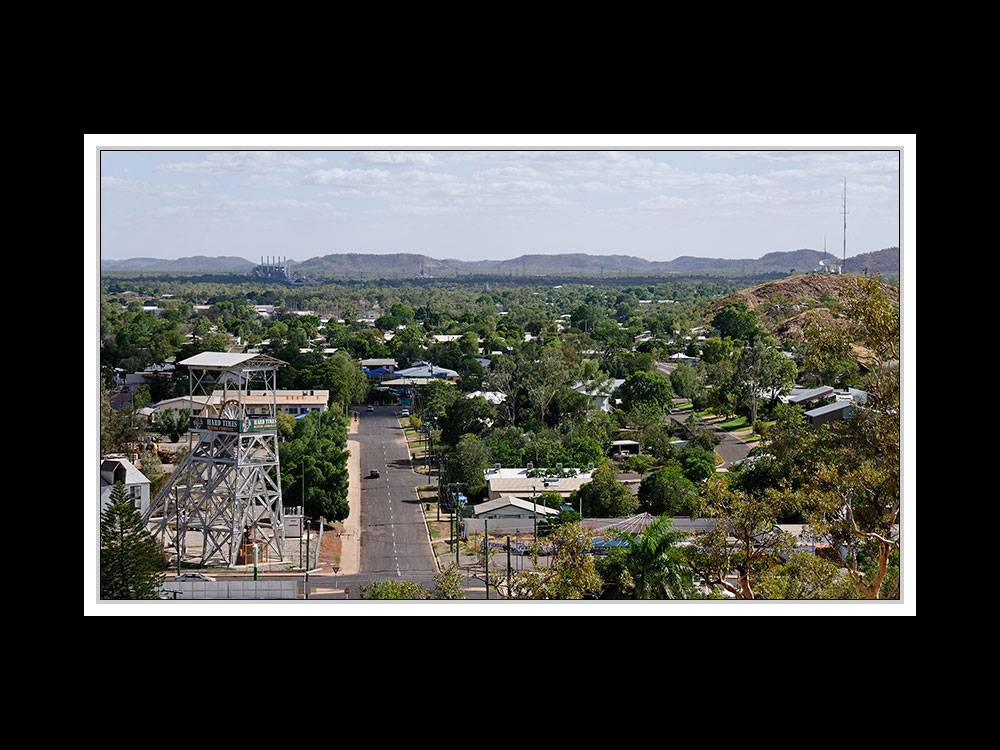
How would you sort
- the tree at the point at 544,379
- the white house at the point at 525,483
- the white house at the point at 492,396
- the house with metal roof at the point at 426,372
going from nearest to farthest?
the white house at the point at 525,483 < the white house at the point at 492,396 < the tree at the point at 544,379 < the house with metal roof at the point at 426,372

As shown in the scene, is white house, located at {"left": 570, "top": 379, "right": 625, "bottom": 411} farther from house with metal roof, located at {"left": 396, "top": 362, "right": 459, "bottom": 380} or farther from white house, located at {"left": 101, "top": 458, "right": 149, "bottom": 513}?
white house, located at {"left": 101, "top": 458, "right": 149, "bottom": 513}

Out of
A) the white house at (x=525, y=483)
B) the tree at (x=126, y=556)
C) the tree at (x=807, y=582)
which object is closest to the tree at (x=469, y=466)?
the white house at (x=525, y=483)

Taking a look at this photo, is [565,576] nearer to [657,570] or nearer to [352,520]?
[657,570]

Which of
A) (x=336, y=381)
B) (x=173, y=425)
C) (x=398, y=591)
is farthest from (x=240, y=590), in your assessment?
(x=336, y=381)

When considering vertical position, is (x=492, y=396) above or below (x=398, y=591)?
above

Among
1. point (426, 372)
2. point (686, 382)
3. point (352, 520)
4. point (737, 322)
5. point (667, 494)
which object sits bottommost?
point (352, 520)

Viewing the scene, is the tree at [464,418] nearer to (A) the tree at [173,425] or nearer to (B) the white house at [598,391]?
(B) the white house at [598,391]
